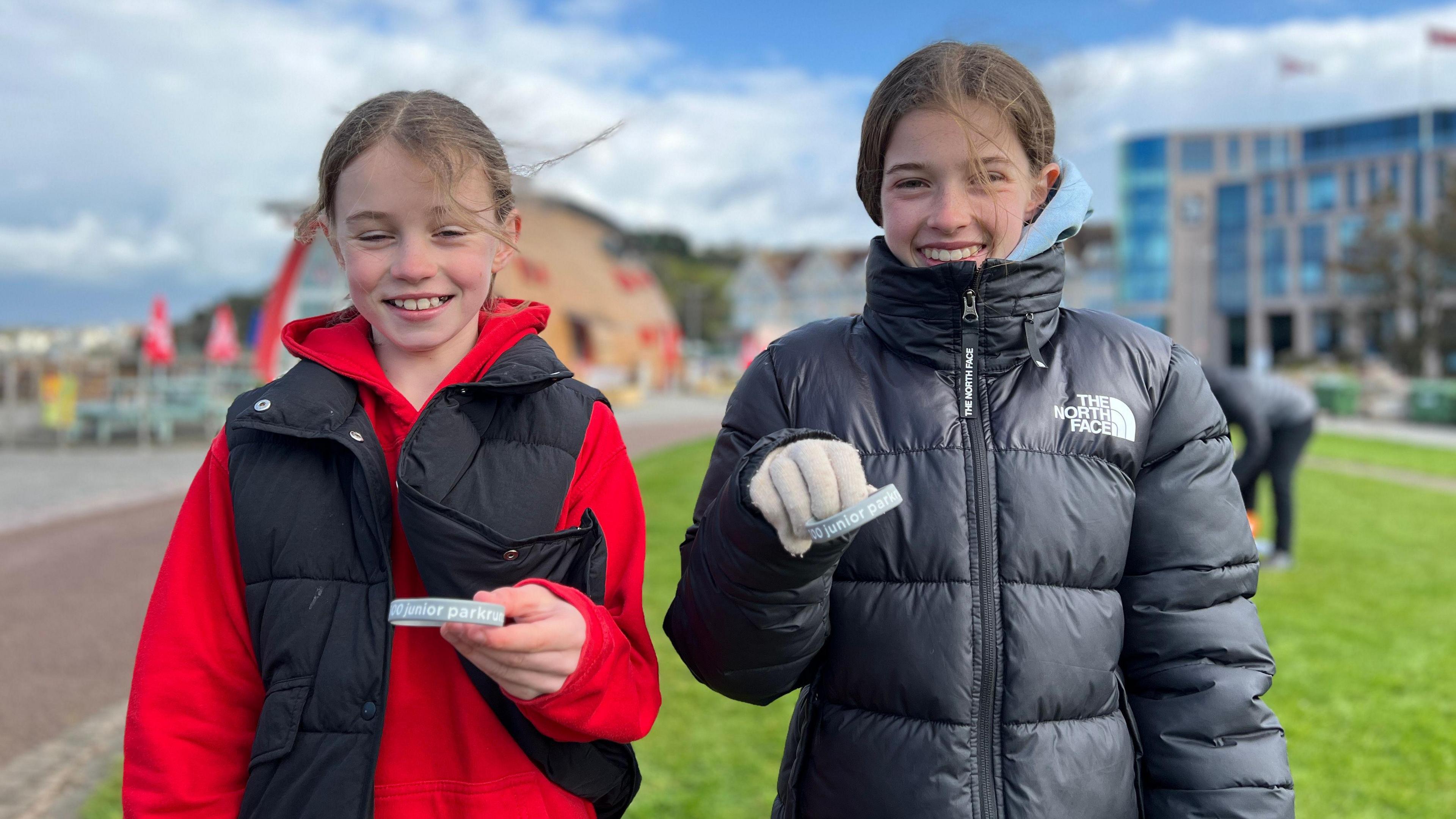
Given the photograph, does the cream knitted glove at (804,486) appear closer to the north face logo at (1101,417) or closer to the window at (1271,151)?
the north face logo at (1101,417)

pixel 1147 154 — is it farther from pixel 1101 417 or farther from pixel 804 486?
pixel 804 486

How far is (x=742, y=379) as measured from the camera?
6.13ft

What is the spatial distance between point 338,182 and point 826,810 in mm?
1390

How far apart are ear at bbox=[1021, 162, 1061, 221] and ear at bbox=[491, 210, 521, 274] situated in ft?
3.18

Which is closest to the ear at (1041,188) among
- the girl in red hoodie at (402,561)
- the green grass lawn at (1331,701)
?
the girl in red hoodie at (402,561)

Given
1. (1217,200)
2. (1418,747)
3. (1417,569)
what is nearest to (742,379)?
(1418,747)

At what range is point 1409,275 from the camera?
3897cm

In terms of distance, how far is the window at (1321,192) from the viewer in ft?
185

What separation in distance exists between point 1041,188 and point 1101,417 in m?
0.45

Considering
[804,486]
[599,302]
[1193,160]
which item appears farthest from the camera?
[1193,160]

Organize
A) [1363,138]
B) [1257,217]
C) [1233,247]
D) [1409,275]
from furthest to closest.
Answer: [1233,247] → [1257,217] → [1363,138] → [1409,275]

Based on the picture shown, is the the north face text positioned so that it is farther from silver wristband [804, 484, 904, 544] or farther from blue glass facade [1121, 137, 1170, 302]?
blue glass facade [1121, 137, 1170, 302]

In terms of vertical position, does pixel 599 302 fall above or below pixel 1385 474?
above

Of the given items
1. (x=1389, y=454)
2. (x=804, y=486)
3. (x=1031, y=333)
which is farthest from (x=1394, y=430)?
(x=804, y=486)
